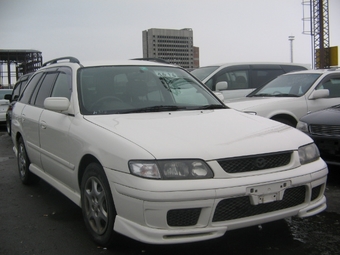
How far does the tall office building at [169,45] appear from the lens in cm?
1303

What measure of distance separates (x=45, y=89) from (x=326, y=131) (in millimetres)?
3686

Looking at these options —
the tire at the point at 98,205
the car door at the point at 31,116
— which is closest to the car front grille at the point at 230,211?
the tire at the point at 98,205

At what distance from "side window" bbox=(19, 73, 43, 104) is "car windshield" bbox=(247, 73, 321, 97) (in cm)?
434

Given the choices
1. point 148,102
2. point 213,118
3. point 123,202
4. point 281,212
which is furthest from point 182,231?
point 148,102

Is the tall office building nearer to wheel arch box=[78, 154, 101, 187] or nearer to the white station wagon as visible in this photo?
the white station wagon

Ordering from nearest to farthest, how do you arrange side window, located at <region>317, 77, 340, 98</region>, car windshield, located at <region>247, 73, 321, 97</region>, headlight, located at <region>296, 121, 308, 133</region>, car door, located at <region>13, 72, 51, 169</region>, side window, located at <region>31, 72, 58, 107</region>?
car door, located at <region>13, 72, 51, 169</region>
side window, located at <region>31, 72, 58, 107</region>
headlight, located at <region>296, 121, 308, 133</region>
car windshield, located at <region>247, 73, 321, 97</region>
side window, located at <region>317, 77, 340, 98</region>

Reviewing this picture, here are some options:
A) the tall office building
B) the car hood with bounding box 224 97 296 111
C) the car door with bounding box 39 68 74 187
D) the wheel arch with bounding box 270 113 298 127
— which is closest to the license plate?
the car door with bounding box 39 68 74 187

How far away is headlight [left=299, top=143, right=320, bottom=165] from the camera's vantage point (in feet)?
11.5

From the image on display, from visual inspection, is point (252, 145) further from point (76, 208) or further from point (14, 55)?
point (14, 55)

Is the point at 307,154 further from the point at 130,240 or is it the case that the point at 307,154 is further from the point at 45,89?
the point at 45,89

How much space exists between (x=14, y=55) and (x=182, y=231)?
5803 cm

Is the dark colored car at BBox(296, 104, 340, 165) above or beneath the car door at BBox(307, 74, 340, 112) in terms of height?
beneath

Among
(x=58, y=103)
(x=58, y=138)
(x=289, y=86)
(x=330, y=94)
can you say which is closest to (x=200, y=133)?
(x=58, y=103)

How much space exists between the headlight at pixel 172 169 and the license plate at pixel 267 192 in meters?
0.33
